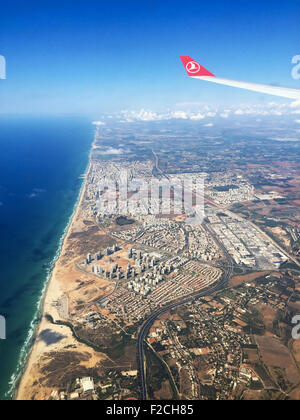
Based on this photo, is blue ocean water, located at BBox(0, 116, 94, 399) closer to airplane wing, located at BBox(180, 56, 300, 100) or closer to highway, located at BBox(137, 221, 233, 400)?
highway, located at BBox(137, 221, 233, 400)

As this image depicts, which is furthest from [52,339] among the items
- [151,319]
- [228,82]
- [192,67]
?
[228,82]

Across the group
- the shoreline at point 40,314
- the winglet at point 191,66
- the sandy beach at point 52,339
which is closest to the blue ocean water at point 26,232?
the shoreline at point 40,314

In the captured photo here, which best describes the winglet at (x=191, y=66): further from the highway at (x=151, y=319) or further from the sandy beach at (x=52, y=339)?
the sandy beach at (x=52, y=339)

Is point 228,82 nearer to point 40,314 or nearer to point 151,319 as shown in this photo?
point 151,319

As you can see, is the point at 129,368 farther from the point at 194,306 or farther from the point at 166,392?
the point at 194,306

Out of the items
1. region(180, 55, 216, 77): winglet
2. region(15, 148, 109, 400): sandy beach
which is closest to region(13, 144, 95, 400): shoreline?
region(15, 148, 109, 400): sandy beach

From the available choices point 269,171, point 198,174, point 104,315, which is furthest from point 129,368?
point 269,171
